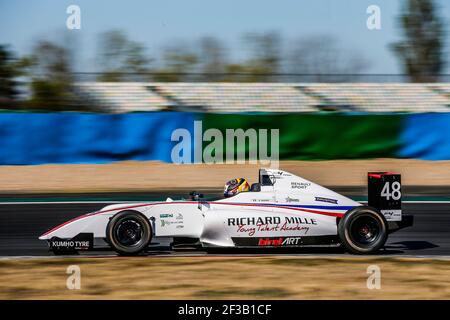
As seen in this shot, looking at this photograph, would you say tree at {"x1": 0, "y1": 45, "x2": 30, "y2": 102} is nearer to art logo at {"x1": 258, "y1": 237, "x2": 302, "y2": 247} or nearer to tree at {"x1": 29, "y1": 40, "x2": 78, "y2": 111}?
tree at {"x1": 29, "y1": 40, "x2": 78, "y2": 111}

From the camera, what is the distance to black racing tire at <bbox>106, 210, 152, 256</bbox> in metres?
9.35

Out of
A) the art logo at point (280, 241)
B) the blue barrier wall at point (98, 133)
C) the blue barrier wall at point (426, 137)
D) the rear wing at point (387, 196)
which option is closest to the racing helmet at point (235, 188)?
the art logo at point (280, 241)

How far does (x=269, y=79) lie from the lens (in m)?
30.3

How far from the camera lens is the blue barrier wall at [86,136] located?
766 inches

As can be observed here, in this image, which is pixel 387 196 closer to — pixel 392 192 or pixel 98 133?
pixel 392 192

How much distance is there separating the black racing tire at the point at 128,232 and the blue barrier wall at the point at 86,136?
10506mm

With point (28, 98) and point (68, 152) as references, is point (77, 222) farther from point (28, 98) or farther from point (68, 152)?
point (28, 98)

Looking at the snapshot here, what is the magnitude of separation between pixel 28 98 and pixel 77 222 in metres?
19.5

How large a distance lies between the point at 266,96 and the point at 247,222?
19535mm

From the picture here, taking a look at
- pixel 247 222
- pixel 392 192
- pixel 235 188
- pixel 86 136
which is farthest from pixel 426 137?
pixel 247 222

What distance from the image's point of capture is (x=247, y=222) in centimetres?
948

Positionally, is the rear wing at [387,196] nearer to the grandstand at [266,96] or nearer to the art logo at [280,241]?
the art logo at [280,241]
